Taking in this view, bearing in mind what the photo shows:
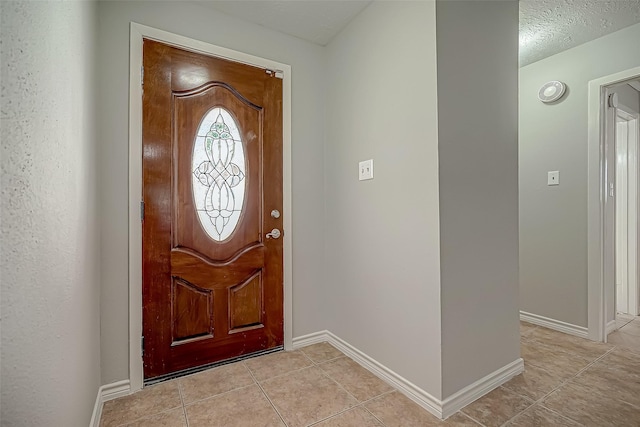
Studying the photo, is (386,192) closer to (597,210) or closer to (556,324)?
(597,210)

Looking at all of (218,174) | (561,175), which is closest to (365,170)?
(218,174)

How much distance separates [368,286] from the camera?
2035 millimetres

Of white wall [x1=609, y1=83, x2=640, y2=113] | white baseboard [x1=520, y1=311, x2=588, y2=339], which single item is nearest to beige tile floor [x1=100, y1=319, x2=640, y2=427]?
white baseboard [x1=520, y1=311, x2=588, y2=339]

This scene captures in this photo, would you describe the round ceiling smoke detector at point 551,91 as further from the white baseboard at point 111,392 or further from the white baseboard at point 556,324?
the white baseboard at point 111,392

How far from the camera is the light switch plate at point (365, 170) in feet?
6.59

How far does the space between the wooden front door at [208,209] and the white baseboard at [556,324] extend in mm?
2336

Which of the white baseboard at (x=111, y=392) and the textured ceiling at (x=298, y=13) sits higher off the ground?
the textured ceiling at (x=298, y=13)

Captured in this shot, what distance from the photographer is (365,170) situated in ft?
6.75

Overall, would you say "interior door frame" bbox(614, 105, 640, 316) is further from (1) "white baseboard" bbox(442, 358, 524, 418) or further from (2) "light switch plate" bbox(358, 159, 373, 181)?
(2) "light switch plate" bbox(358, 159, 373, 181)

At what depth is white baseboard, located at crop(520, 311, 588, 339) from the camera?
8.04 feet

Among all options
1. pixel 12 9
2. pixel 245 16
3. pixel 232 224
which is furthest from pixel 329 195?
pixel 12 9

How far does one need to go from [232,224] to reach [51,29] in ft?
4.49

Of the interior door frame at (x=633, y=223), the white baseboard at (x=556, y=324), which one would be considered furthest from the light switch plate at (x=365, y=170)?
the interior door frame at (x=633, y=223)

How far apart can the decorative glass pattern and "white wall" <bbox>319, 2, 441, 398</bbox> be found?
0.75 metres
